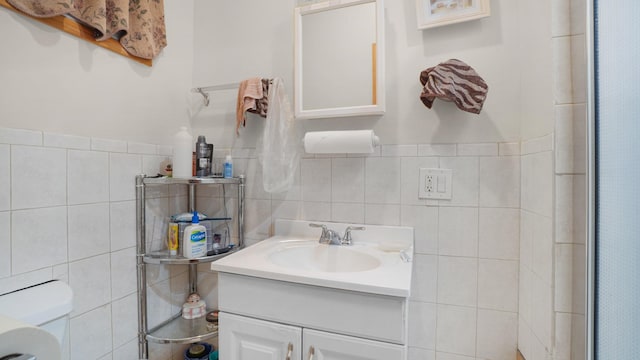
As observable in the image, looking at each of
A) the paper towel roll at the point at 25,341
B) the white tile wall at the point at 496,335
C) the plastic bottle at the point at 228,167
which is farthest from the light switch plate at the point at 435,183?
the paper towel roll at the point at 25,341

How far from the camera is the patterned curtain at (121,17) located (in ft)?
2.81

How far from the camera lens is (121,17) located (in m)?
1.06

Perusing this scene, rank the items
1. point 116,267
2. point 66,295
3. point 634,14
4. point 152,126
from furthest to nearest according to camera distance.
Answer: point 152,126 < point 116,267 < point 66,295 < point 634,14

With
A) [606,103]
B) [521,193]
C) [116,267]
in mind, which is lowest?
[116,267]

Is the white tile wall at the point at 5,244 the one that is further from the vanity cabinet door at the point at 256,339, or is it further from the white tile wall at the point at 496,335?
the white tile wall at the point at 496,335

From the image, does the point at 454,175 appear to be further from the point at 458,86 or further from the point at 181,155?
the point at 181,155

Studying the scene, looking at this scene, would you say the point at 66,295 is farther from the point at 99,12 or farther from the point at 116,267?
the point at 99,12

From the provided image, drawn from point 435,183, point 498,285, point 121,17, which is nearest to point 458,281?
point 498,285

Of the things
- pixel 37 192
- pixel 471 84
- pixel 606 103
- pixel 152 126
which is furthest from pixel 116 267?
pixel 606 103

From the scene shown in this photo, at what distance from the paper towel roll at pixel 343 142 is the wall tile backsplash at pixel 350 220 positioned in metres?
0.13

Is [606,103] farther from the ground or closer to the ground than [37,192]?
farther from the ground

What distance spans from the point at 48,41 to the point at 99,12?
188mm

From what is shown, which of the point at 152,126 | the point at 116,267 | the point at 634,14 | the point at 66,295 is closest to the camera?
the point at 634,14

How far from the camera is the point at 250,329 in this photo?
90cm
